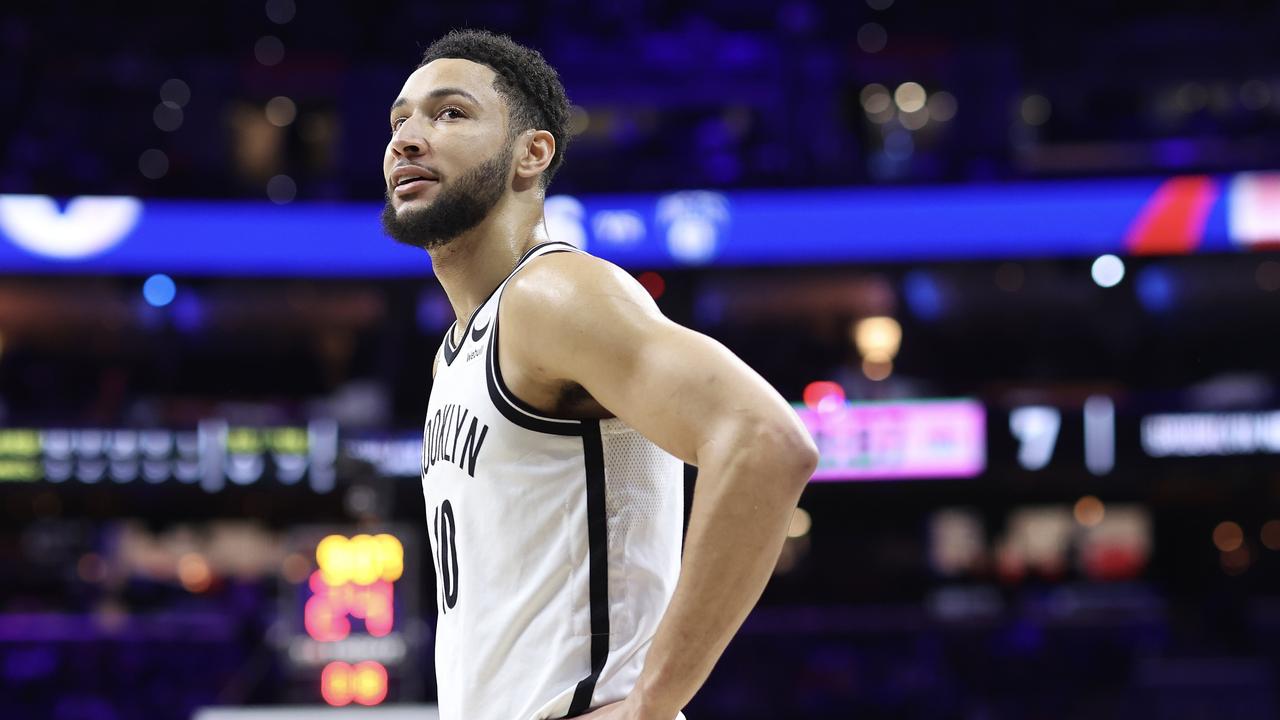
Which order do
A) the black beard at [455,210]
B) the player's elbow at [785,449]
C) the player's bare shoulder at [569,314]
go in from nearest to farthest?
the player's elbow at [785,449]
the player's bare shoulder at [569,314]
the black beard at [455,210]

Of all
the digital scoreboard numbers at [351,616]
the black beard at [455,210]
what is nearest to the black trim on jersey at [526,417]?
the black beard at [455,210]

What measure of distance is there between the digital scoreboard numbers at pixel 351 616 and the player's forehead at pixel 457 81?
18.4ft

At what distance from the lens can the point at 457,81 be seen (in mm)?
2213

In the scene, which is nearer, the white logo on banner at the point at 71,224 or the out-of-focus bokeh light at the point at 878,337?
the white logo on banner at the point at 71,224

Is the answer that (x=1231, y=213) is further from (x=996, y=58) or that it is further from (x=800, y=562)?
(x=800, y=562)

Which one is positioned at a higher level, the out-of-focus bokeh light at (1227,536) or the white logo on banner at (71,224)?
the white logo on banner at (71,224)

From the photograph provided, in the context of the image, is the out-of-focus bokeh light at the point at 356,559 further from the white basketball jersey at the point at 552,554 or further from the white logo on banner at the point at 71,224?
the white logo on banner at the point at 71,224

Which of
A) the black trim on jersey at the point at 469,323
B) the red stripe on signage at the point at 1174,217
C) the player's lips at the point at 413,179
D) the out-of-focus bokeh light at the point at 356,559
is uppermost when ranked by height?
the player's lips at the point at 413,179

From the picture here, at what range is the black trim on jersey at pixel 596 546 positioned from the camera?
189 centimetres

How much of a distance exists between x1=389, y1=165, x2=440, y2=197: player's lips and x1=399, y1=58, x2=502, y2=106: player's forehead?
0.42ft

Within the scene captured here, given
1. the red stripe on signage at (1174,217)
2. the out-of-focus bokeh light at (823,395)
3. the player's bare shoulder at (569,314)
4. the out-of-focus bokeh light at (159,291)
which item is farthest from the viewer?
the out-of-focus bokeh light at (159,291)

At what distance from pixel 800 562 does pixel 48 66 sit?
1121cm

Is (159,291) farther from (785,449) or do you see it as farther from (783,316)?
(785,449)

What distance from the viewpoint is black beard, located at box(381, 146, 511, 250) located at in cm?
215
